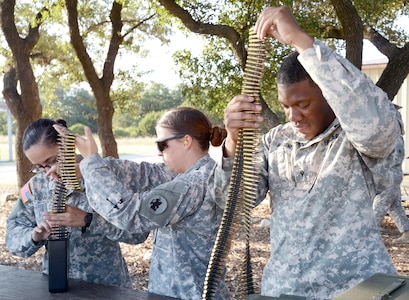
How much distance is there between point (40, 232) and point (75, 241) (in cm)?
27

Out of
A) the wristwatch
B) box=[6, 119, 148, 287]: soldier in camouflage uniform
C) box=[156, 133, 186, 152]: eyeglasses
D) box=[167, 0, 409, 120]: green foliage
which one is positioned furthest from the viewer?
box=[167, 0, 409, 120]: green foliage

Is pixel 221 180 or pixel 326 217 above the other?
pixel 221 180

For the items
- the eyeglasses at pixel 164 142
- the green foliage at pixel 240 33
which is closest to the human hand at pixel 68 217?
the eyeglasses at pixel 164 142

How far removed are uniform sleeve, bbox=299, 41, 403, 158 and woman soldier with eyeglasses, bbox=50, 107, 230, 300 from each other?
0.67m

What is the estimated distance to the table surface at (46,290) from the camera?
2617 mm

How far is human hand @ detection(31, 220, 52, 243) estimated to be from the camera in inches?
115

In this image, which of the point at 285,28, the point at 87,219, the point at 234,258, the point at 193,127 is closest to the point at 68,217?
the point at 87,219

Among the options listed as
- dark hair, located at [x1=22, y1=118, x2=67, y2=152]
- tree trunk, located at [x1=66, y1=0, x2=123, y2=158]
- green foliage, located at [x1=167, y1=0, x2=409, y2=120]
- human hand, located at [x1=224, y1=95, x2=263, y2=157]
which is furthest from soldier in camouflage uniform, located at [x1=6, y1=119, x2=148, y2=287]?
tree trunk, located at [x1=66, y1=0, x2=123, y2=158]

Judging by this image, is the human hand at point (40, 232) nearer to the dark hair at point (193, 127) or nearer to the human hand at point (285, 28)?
the dark hair at point (193, 127)

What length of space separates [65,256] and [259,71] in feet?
4.34

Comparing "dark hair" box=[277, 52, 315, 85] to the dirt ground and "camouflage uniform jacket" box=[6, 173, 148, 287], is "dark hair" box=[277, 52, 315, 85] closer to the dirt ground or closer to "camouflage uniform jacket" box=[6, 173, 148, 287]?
"camouflage uniform jacket" box=[6, 173, 148, 287]

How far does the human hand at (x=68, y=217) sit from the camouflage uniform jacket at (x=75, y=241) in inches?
8.7

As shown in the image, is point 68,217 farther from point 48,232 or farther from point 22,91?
point 22,91

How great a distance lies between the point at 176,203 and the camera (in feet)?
8.15
